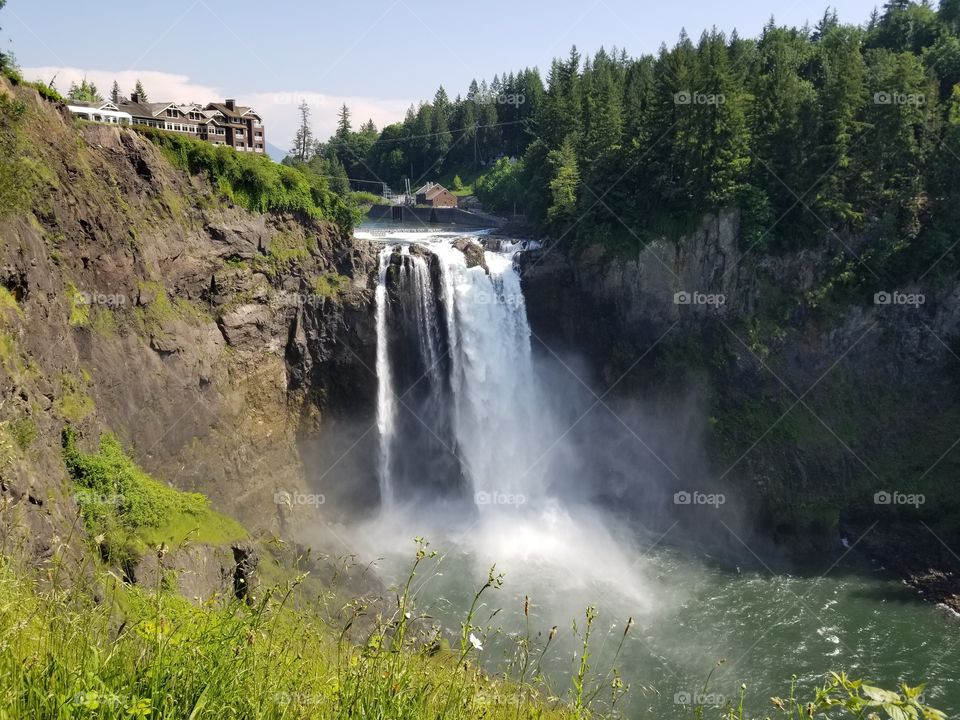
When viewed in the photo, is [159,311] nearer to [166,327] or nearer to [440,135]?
[166,327]

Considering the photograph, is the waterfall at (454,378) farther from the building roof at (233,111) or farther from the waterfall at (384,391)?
the building roof at (233,111)

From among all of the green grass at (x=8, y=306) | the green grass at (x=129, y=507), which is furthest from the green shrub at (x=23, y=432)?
the green grass at (x=8, y=306)

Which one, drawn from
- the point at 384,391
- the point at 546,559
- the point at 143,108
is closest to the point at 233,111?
the point at 143,108

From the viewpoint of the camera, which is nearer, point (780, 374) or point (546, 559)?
point (546, 559)

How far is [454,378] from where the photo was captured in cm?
3422

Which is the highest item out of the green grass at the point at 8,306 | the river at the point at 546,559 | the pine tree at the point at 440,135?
the pine tree at the point at 440,135

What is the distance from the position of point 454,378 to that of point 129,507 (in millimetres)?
17399

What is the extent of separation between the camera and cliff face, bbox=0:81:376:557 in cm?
1809

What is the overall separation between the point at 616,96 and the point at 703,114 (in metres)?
9.50

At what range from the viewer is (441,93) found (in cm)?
9175

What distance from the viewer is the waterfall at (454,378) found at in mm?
32812

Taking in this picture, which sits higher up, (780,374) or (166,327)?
(166,327)

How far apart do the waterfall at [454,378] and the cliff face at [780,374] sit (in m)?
2.77

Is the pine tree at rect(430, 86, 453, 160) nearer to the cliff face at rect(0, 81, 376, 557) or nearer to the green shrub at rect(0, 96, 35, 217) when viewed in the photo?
the cliff face at rect(0, 81, 376, 557)
